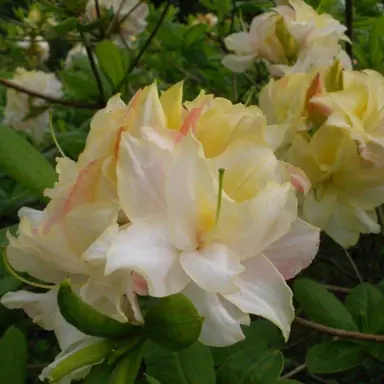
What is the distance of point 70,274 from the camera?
1.77ft

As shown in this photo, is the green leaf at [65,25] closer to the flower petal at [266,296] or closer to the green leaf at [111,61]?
the green leaf at [111,61]

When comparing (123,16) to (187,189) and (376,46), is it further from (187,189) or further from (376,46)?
(187,189)

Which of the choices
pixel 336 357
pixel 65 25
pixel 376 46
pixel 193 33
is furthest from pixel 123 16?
pixel 336 357

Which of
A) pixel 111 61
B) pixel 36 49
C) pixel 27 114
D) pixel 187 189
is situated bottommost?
pixel 36 49

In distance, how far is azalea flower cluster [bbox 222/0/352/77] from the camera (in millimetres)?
947

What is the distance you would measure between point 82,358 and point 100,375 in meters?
0.05

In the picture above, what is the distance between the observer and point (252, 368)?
27.4 inches

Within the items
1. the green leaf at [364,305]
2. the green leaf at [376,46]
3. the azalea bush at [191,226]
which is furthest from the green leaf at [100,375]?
the green leaf at [376,46]

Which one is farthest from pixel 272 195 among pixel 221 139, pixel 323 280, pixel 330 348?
pixel 323 280

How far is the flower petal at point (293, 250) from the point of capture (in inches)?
21.6

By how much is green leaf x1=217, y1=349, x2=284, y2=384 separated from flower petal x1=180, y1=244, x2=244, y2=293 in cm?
22

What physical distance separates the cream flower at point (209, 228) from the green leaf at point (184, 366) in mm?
168

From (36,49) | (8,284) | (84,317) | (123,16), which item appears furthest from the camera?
(36,49)

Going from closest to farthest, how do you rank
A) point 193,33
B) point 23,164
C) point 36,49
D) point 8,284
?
point 23,164 < point 8,284 < point 193,33 < point 36,49
